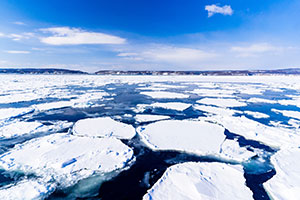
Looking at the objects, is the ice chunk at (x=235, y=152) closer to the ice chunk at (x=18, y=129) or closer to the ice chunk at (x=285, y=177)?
the ice chunk at (x=285, y=177)

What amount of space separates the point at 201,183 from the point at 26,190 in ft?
12.6

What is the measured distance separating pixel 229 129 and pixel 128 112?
18.9ft

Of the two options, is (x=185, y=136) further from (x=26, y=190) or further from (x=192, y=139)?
(x=26, y=190)

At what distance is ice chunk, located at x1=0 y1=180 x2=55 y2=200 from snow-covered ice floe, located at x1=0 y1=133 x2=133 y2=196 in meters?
0.25

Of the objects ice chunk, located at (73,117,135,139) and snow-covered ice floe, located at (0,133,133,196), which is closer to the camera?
snow-covered ice floe, located at (0,133,133,196)

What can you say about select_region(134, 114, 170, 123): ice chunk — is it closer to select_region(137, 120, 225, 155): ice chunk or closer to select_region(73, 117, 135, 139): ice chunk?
select_region(137, 120, 225, 155): ice chunk

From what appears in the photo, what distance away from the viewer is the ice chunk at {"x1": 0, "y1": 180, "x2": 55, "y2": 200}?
350 centimetres

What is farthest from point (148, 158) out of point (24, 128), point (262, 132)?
point (24, 128)

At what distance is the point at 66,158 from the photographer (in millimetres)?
5035

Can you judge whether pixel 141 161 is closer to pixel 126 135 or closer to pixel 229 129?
pixel 126 135

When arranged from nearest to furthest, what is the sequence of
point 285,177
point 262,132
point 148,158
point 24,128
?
1. point 285,177
2. point 148,158
3. point 262,132
4. point 24,128

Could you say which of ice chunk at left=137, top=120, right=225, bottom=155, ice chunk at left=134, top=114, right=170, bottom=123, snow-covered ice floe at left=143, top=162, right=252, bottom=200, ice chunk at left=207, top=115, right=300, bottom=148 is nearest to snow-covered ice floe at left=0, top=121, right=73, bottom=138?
ice chunk at left=134, top=114, right=170, bottom=123

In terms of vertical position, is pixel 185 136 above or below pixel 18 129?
below

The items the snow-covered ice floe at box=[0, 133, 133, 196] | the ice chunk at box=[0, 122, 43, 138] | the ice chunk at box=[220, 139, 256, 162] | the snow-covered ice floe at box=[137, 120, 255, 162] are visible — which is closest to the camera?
the snow-covered ice floe at box=[0, 133, 133, 196]
